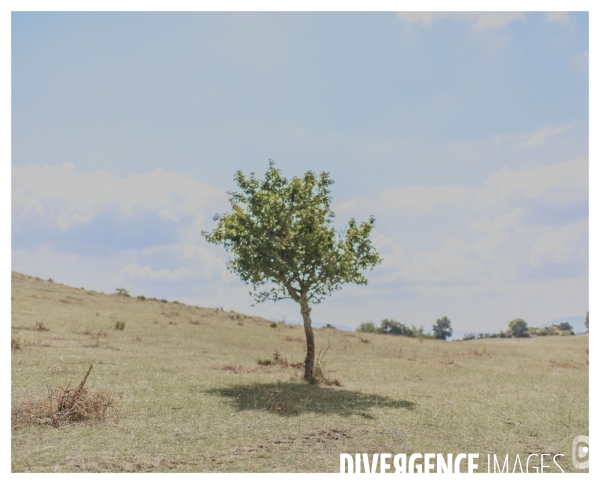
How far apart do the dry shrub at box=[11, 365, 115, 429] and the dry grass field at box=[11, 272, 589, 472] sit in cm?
17

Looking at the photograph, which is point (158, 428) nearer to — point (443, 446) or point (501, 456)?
point (443, 446)

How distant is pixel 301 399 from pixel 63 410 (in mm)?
7352

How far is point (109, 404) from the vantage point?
13.3m

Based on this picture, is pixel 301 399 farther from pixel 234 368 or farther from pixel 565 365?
pixel 565 365

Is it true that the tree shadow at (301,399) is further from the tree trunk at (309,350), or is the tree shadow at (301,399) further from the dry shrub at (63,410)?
the dry shrub at (63,410)

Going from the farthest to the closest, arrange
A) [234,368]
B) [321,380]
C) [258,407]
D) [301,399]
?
[234,368], [321,380], [301,399], [258,407]

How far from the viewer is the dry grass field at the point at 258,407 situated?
10477 millimetres

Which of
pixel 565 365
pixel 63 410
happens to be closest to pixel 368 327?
pixel 565 365

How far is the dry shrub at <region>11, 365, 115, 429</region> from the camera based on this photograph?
472 inches

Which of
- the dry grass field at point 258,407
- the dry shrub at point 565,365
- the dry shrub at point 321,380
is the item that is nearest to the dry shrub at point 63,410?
the dry grass field at point 258,407

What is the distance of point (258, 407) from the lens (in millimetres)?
15312

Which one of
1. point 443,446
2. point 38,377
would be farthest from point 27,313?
point 443,446

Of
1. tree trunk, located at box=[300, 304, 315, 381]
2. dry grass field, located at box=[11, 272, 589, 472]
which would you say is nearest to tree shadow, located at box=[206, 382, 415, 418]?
dry grass field, located at box=[11, 272, 589, 472]
